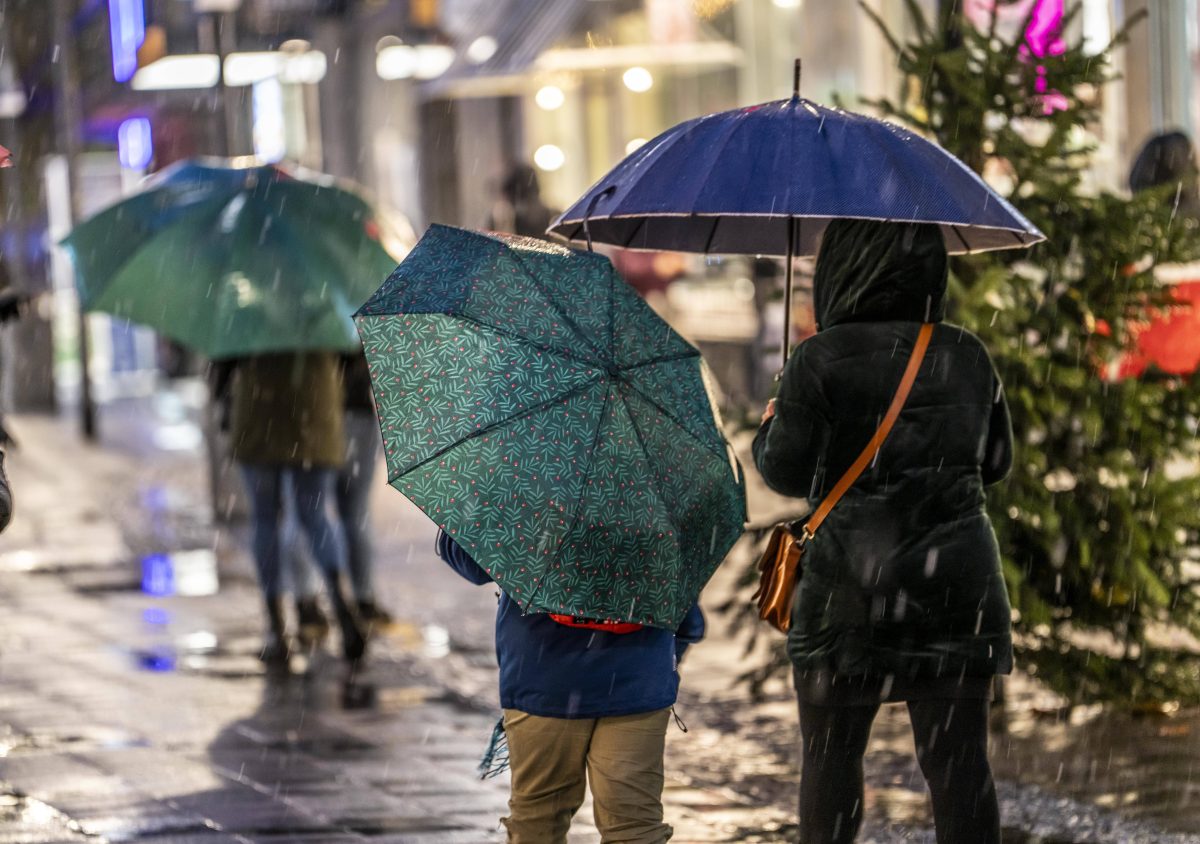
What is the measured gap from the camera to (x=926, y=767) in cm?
440

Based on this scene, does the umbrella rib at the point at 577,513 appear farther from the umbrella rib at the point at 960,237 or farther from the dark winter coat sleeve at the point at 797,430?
the umbrella rib at the point at 960,237

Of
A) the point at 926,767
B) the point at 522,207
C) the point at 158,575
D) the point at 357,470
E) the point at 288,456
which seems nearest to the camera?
the point at 926,767

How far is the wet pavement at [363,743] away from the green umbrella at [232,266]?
154 cm

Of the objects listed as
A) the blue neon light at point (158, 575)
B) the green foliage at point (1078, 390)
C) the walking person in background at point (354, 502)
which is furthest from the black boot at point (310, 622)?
the green foliage at point (1078, 390)

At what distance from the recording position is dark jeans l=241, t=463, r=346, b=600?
8547mm

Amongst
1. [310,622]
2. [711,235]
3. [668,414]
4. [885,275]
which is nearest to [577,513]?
[668,414]

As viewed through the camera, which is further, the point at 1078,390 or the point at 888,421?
the point at 1078,390

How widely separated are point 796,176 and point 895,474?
0.75 m

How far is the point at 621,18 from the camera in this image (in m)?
22.3

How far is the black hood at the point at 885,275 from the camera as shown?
14.3 feet

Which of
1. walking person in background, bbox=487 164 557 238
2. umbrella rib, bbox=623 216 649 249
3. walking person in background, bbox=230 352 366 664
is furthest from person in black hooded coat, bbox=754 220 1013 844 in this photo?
walking person in background, bbox=487 164 557 238

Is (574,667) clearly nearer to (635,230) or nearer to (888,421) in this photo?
(888,421)

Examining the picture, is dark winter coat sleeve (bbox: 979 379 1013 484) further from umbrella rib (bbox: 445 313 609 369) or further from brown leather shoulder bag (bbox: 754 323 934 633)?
umbrella rib (bbox: 445 313 609 369)

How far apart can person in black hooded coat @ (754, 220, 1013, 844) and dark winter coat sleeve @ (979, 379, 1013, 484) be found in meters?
0.05
